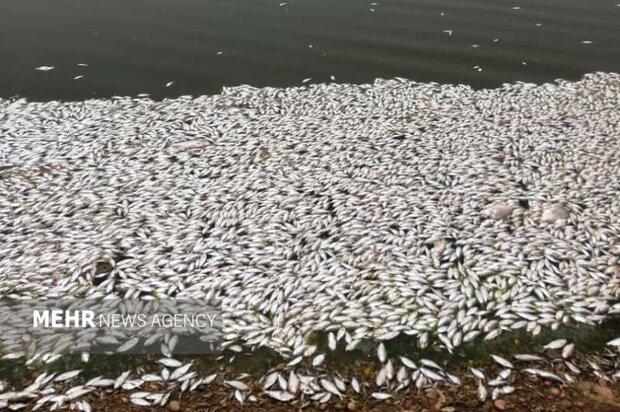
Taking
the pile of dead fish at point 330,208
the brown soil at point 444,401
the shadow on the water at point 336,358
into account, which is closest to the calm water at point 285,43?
the pile of dead fish at point 330,208

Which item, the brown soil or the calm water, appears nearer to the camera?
the brown soil

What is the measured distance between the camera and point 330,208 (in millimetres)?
8109

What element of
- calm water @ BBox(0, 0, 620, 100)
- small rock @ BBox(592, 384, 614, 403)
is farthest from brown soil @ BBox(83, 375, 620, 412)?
calm water @ BBox(0, 0, 620, 100)

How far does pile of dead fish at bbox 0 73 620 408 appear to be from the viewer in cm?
650

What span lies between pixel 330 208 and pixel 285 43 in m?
6.99

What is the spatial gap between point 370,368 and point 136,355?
97.1 inches

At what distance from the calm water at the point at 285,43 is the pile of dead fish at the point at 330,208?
92cm

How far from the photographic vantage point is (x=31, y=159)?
30.7ft

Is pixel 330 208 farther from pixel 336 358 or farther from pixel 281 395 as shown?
pixel 281 395

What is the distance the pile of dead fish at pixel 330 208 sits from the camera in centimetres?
650

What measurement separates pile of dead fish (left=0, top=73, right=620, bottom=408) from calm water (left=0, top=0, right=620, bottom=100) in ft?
3.01

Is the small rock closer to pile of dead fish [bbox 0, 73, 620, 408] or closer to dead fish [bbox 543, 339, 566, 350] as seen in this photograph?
dead fish [bbox 543, 339, 566, 350]

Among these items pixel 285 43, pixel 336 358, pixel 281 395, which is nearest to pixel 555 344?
pixel 336 358

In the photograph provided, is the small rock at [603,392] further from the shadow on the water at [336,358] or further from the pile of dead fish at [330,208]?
the pile of dead fish at [330,208]
